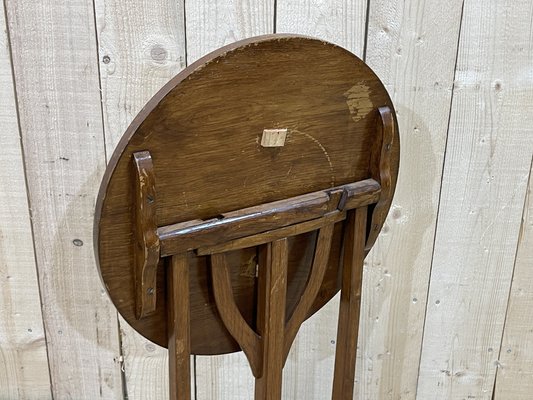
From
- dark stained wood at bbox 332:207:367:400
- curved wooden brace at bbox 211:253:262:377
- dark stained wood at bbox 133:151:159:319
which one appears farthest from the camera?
dark stained wood at bbox 332:207:367:400

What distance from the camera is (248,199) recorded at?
92cm

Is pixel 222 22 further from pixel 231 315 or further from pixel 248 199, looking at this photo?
pixel 231 315

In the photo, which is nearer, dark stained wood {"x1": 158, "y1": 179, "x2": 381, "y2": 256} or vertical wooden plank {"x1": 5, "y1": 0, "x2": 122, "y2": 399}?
dark stained wood {"x1": 158, "y1": 179, "x2": 381, "y2": 256}

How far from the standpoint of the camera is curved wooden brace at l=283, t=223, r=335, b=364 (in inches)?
39.3

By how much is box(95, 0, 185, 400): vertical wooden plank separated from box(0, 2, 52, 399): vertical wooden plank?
171mm

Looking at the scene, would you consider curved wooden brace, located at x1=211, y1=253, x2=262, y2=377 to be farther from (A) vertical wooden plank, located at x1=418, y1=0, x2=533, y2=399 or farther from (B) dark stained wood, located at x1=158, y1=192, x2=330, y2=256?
(A) vertical wooden plank, located at x1=418, y1=0, x2=533, y2=399

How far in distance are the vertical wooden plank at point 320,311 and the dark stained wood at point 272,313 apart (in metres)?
0.46

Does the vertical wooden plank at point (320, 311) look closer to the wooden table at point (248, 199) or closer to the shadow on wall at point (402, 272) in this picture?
the shadow on wall at point (402, 272)

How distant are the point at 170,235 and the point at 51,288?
65 centimetres

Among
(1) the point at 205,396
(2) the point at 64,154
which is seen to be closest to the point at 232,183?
(2) the point at 64,154

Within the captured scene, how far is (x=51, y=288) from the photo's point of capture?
1385mm

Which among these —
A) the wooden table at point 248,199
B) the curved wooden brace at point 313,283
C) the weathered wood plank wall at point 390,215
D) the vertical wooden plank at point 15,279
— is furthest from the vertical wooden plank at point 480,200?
the vertical wooden plank at point 15,279

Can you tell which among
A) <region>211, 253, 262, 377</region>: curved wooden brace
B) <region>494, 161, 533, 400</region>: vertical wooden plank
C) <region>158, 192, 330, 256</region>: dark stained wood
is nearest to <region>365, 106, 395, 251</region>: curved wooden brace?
<region>158, 192, 330, 256</region>: dark stained wood

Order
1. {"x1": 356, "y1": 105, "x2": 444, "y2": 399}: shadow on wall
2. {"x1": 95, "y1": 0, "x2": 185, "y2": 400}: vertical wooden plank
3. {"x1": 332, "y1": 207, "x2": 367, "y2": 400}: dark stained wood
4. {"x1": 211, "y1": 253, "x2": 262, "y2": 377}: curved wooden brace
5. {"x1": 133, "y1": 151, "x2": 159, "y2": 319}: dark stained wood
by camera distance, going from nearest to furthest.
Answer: {"x1": 133, "y1": 151, "x2": 159, "y2": 319}: dark stained wood
{"x1": 211, "y1": 253, "x2": 262, "y2": 377}: curved wooden brace
{"x1": 332, "y1": 207, "x2": 367, "y2": 400}: dark stained wood
{"x1": 95, "y1": 0, "x2": 185, "y2": 400}: vertical wooden plank
{"x1": 356, "y1": 105, "x2": 444, "y2": 399}: shadow on wall
